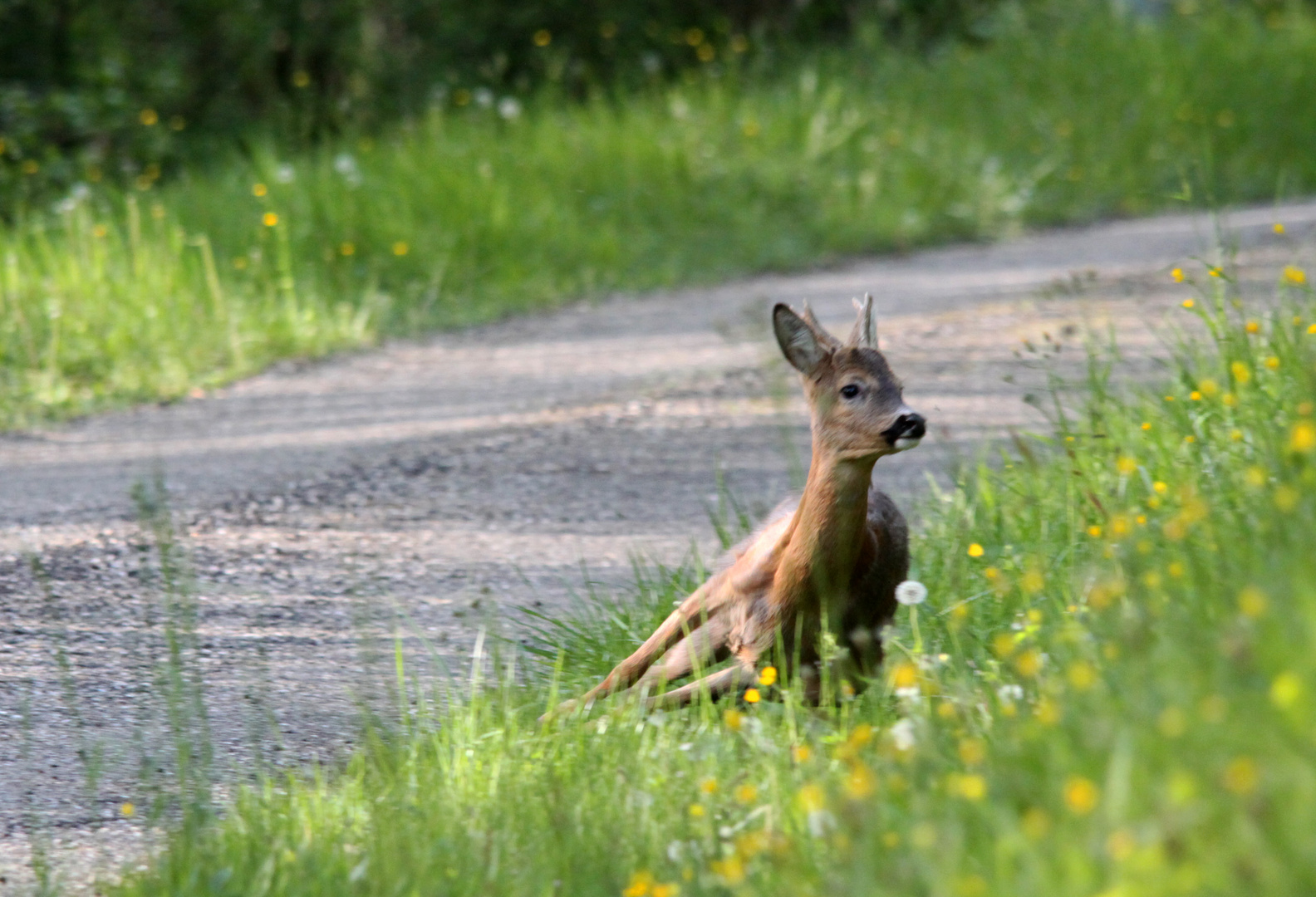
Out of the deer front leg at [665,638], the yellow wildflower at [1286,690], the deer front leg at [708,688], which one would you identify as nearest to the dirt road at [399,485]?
the deer front leg at [665,638]

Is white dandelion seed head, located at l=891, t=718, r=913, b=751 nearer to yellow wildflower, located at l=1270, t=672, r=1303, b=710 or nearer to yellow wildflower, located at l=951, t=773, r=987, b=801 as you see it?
yellow wildflower, located at l=951, t=773, r=987, b=801

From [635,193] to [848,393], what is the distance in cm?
821

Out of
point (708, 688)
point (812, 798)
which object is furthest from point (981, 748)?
point (708, 688)

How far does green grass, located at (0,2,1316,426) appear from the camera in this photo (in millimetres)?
8773

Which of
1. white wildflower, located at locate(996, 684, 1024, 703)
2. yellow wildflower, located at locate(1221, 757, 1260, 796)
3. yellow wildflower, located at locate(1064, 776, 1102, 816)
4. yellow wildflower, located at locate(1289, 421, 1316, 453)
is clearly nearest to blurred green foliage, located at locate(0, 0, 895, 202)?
white wildflower, located at locate(996, 684, 1024, 703)

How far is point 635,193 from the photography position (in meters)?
11.7

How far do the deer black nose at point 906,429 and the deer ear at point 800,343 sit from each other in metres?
0.30

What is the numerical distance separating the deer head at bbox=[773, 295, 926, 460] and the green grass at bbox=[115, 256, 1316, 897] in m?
0.39

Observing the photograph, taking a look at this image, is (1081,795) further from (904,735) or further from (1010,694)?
(1010,694)

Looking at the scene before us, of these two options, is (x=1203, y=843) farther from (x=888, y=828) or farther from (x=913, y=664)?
(x=913, y=664)

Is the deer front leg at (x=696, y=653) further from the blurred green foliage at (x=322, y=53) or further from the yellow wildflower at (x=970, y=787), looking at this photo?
the blurred green foliage at (x=322, y=53)

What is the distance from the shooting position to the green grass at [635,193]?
877 centimetres

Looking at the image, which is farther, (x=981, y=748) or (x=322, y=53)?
(x=322, y=53)

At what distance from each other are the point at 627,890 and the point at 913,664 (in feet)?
3.27
